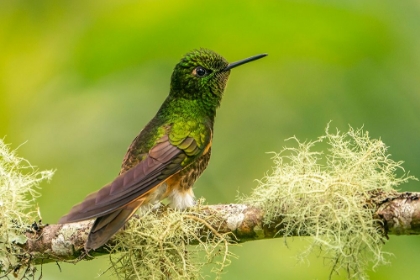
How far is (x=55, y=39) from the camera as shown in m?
4.71

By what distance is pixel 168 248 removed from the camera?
10.3ft

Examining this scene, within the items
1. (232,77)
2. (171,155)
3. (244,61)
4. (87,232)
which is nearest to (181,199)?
(171,155)

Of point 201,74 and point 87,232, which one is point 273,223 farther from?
point 201,74

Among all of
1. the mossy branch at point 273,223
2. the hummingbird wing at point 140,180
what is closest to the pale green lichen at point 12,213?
the mossy branch at point 273,223

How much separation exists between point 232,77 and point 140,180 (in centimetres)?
220

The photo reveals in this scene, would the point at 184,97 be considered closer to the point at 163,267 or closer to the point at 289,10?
the point at 289,10

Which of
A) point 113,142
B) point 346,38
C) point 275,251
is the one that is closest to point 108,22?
point 113,142

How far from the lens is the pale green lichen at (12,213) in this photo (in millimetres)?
3240

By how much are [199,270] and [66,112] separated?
7.41 feet

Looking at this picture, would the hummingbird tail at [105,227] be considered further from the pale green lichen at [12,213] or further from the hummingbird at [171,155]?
the pale green lichen at [12,213]

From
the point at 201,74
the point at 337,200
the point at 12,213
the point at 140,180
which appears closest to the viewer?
the point at 337,200

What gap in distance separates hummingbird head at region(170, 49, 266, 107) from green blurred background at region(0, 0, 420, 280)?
0.31 ft

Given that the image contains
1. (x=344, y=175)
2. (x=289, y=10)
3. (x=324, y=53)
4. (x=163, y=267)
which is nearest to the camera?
(x=344, y=175)

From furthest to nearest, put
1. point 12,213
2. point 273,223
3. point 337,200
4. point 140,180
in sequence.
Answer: point 140,180, point 12,213, point 273,223, point 337,200
